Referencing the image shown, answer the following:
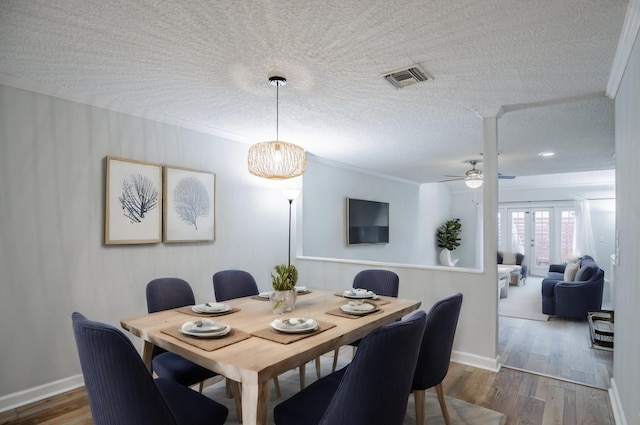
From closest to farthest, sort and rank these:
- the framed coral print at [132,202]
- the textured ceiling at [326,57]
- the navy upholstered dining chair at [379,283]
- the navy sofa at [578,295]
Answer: the textured ceiling at [326,57]
the framed coral print at [132,202]
the navy upholstered dining chair at [379,283]
the navy sofa at [578,295]

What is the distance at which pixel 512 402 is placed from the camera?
2.62m

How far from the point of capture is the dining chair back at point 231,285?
303 cm

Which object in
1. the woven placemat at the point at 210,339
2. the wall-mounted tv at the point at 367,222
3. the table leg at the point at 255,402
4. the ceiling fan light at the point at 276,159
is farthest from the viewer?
the wall-mounted tv at the point at 367,222

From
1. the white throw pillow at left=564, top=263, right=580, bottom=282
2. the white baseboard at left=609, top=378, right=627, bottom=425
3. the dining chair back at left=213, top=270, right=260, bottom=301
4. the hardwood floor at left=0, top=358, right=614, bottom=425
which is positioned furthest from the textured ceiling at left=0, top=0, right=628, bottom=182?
the white throw pillow at left=564, top=263, right=580, bottom=282

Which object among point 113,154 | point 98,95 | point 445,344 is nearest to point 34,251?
point 113,154

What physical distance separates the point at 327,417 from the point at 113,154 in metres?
2.74

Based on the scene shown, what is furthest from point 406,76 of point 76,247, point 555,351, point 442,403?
point 555,351

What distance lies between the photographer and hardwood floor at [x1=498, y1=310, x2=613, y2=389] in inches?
125

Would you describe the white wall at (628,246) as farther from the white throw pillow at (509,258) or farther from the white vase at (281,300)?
the white throw pillow at (509,258)

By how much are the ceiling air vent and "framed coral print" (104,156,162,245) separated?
2.21 metres

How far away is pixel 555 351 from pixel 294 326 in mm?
3280

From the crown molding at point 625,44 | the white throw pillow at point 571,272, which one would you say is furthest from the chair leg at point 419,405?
the white throw pillow at point 571,272

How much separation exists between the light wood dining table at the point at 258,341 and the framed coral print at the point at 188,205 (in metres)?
1.19

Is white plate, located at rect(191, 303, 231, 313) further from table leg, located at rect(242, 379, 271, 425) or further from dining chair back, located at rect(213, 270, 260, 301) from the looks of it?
table leg, located at rect(242, 379, 271, 425)
